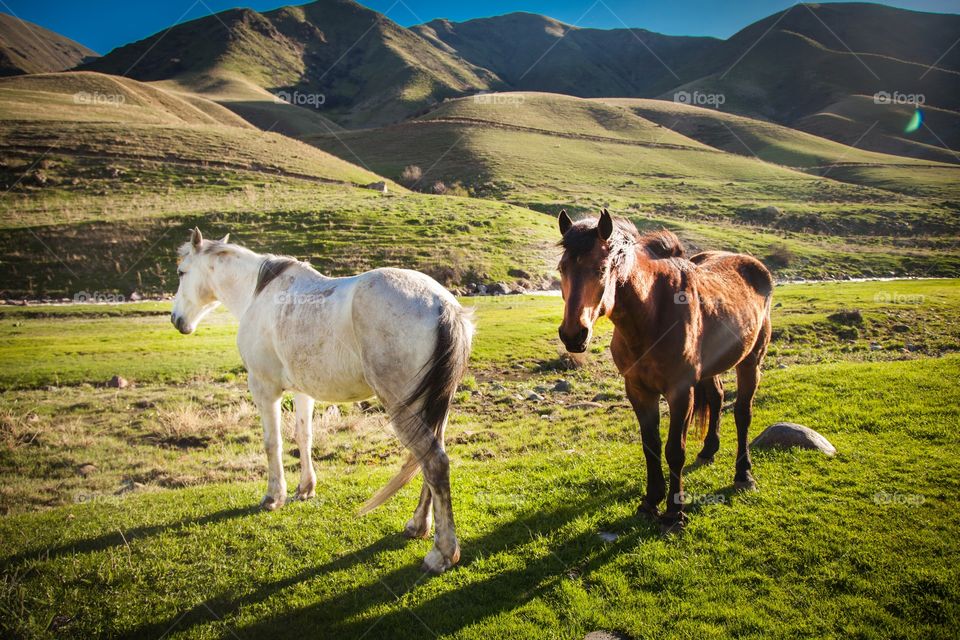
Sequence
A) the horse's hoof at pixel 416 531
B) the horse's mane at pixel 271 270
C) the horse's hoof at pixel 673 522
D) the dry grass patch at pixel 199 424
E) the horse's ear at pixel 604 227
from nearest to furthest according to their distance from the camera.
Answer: the horse's ear at pixel 604 227 < the horse's hoof at pixel 673 522 < the horse's hoof at pixel 416 531 < the horse's mane at pixel 271 270 < the dry grass patch at pixel 199 424

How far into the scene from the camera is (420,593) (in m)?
4.54

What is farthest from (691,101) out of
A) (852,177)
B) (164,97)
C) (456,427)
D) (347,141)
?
(456,427)

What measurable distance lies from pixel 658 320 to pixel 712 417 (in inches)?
106

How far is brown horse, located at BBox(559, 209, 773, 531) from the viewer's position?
4.23 meters

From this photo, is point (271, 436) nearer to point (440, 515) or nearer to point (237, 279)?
point (237, 279)

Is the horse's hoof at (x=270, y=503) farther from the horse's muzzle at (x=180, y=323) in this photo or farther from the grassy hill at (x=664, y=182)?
the grassy hill at (x=664, y=182)

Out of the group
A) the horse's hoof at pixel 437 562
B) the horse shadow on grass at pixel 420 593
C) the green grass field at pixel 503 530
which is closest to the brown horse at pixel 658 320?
the green grass field at pixel 503 530

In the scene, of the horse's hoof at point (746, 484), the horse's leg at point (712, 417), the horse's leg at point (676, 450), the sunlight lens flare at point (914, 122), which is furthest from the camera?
the sunlight lens flare at point (914, 122)

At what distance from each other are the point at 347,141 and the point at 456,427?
97753 millimetres

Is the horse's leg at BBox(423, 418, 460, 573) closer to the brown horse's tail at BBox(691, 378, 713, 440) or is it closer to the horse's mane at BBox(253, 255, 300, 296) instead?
the horse's mane at BBox(253, 255, 300, 296)

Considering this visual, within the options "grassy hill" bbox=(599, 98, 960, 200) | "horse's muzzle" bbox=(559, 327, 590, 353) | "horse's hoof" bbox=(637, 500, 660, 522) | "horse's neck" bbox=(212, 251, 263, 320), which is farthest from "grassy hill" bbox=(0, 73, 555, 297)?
"grassy hill" bbox=(599, 98, 960, 200)

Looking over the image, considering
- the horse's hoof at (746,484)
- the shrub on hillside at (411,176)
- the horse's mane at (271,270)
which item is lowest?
the horse's hoof at (746,484)

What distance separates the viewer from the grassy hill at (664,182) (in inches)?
1688

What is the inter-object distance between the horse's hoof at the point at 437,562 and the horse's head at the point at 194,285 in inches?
211
